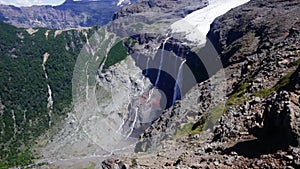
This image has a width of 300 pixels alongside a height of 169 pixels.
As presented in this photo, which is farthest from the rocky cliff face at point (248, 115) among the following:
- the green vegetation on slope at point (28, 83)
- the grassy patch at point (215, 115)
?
the green vegetation on slope at point (28, 83)

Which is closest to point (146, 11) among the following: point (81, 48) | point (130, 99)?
point (81, 48)

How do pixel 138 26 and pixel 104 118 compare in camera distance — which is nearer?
pixel 104 118

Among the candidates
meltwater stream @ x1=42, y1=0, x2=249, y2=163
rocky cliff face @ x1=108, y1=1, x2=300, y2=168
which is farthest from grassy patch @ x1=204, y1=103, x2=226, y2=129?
meltwater stream @ x1=42, y1=0, x2=249, y2=163

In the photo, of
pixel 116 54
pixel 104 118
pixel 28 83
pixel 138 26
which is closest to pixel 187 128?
pixel 104 118

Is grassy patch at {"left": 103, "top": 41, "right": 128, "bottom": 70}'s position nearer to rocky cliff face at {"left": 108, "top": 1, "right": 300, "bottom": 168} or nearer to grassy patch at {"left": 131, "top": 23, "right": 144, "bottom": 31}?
grassy patch at {"left": 131, "top": 23, "right": 144, "bottom": 31}

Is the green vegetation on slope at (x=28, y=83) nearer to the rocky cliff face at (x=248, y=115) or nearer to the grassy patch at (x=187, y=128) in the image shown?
the rocky cliff face at (x=248, y=115)

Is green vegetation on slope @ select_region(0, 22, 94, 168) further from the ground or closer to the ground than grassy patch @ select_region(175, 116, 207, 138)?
closer to the ground

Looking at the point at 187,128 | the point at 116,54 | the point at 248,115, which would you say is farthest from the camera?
the point at 116,54

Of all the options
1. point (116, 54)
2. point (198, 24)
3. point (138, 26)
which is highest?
point (138, 26)

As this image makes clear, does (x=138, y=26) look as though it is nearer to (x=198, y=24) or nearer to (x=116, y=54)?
(x=116, y=54)

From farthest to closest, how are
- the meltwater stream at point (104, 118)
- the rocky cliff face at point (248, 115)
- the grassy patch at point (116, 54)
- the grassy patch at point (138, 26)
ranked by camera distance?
the grassy patch at point (138, 26), the grassy patch at point (116, 54), the meltwater stream at point (104, 118), the rocky cliff face at point (248, 115)

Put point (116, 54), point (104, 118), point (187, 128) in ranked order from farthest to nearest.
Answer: point (116, 54)
point (104, 118)
point (187, 128)
